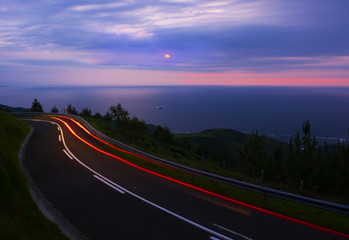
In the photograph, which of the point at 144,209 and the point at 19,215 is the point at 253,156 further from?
the point at 19,215

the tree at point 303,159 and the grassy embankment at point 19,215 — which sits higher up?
the grassy embankment at point 19,215

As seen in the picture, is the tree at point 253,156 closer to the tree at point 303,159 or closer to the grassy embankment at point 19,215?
the tree at point 303,159

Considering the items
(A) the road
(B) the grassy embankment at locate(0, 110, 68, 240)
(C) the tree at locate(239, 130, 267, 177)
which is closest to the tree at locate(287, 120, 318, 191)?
(C) the tree at locate(239, 130, 267, 177)

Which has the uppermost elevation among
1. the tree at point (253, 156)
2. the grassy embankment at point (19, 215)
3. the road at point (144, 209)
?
the grassy embankment at point (19, 215)

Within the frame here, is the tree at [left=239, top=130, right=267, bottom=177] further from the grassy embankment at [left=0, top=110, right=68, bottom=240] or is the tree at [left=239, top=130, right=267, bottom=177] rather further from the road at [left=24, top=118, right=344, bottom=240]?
the grassy embankment at [left=0, top=110, right=68, bottom=240]

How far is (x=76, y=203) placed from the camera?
30.3 ft

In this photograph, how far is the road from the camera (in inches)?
277

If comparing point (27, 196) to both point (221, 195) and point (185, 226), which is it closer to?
point (185, 226)

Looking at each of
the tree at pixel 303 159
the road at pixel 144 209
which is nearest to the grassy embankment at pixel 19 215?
the road at pixel 144 209

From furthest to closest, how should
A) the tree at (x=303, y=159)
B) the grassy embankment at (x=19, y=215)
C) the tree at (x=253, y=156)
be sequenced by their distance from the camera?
the tree at (x=253, y=156), the tree at (x=303, y=159), the grassy embankment at (x=19, y=215)

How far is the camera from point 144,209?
8.80 m

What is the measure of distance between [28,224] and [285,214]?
9.13 metres

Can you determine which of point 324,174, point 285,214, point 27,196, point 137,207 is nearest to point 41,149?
point 27,196

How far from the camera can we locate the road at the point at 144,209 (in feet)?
23.0
